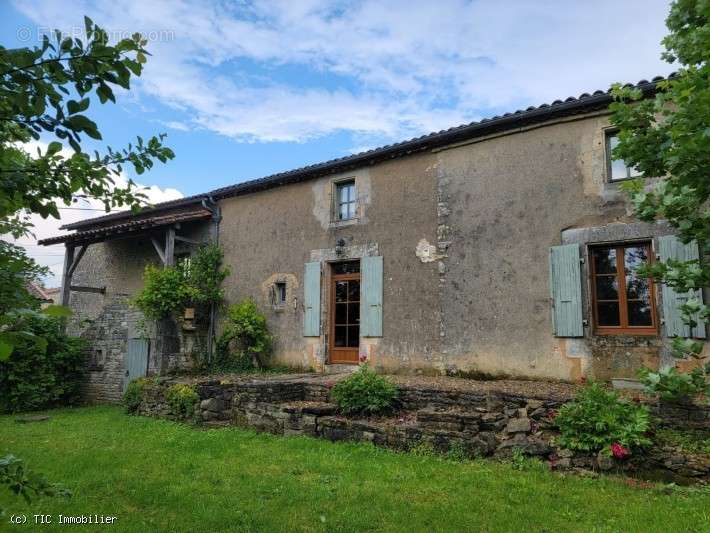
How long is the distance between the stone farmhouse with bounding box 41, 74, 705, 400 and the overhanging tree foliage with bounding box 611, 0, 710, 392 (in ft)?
17.1

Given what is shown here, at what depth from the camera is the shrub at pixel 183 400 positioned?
332 inches

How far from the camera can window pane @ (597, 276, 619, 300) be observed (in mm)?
7484

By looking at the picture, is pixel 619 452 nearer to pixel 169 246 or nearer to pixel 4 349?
pixel 4 349

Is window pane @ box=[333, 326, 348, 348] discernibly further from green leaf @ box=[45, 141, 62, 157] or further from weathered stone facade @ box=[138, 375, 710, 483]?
green leaf @ box=[45, 141, 62, 157]

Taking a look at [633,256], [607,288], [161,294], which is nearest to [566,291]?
[607,288]

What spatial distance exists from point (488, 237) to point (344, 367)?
396 cm

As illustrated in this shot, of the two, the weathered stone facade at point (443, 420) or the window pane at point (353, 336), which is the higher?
the window pane at point (353, 336)

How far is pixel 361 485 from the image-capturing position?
4.73m

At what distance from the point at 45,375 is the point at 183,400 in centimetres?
461

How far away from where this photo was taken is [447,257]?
8898 millimetres

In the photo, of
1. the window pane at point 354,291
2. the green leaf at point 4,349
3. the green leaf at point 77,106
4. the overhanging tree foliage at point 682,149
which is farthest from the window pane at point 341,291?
the green leaf at point 4,349

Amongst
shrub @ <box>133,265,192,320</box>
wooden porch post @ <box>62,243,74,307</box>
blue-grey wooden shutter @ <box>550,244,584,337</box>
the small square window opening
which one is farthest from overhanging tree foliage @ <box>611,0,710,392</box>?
wooden porch post @ <box>62,243,74,307</box>

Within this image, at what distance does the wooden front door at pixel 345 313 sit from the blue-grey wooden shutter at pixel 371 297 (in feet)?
1.20

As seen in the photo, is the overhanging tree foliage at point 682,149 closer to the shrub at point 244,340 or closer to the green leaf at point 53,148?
the green leaf at point 53,148
